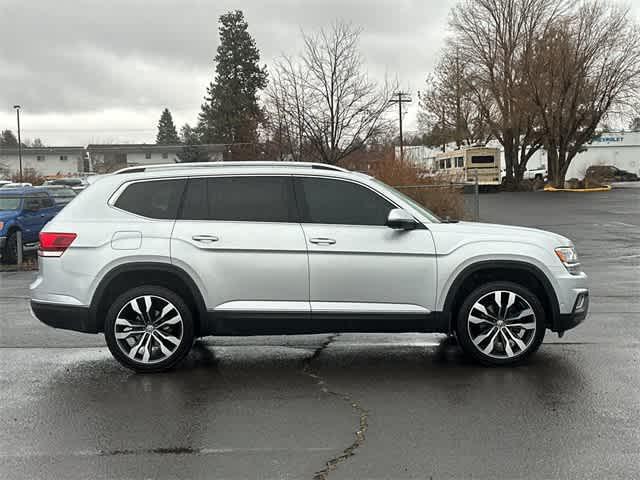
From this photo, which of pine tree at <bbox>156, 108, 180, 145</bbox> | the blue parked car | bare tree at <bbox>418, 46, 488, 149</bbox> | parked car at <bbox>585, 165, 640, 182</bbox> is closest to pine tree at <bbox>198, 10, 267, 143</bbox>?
bare tree at <bbox>418, 46, 488, 149</bbox>

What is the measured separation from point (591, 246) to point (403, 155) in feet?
25.1

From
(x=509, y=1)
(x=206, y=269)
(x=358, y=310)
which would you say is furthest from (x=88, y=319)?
(x=509, y=1)

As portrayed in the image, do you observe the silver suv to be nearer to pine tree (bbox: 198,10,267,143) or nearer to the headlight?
the headlight

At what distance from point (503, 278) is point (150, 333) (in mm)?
3265

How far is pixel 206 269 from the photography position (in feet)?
21.5

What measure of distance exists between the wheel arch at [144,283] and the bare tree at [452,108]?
149 ft

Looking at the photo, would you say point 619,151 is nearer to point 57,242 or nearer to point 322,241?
point 322,241

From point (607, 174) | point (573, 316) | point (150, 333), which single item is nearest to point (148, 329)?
point (150, 333)

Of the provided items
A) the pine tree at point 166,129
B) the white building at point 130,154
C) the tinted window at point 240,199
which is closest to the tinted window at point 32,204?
the tinted window at point 240,199

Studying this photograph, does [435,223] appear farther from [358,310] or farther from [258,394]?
[258,394]

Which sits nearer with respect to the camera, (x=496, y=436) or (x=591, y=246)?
(x=496, y=436)

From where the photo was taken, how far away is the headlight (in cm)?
677

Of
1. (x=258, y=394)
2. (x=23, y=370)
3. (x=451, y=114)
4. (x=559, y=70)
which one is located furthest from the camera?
(x=451, y=114)

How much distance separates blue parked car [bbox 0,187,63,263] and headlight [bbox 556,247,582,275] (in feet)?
43.4
